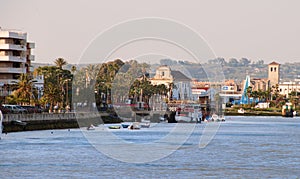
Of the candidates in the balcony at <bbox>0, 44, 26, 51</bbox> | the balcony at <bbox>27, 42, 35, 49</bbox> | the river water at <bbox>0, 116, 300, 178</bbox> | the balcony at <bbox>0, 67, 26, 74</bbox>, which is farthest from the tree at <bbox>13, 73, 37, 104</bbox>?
the river water at <bbox>0, 116, 300, 178</bbox>

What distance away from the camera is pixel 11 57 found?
136 m

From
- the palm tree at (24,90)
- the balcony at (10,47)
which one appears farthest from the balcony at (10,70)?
the palm tree at (24,90)

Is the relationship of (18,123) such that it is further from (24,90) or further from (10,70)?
(10,70)

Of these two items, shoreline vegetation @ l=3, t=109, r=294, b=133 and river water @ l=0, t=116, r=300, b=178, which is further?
shoreline vegetation @ l=3, t=109, r=294, b=133

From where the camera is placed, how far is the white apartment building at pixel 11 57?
13500cm

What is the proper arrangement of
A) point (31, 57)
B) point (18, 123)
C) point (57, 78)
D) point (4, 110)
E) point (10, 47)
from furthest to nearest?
point (57, 78) → point (31, 57) → point (10, 47) → point (4, 110) → point (18, 123)

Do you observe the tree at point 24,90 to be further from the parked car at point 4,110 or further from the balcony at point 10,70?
the parked car at point 4,110

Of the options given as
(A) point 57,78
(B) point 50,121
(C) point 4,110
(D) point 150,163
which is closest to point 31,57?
(A) point 57,78

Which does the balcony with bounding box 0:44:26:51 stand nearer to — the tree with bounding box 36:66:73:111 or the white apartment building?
the white apartment building

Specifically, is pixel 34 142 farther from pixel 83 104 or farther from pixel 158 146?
pixel 83 104

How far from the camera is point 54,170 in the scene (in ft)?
169

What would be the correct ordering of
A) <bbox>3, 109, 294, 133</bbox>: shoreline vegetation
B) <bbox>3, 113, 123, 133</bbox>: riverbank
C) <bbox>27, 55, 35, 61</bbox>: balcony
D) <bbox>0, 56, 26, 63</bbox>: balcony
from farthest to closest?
<bbox>27, 55, 35, 61</bbox>: balcony
<bbox>0, 56, 26, 63</bbox>: balcony
<bbox>3, 109, 294, 133</bbox>: shoreline vegetation
<bbox>3, 113, 123, 133</bbox>: riverbank

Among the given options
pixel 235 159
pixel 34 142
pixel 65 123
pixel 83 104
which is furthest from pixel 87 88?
pixel 235 159

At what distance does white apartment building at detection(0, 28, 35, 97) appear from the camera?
135000mm
